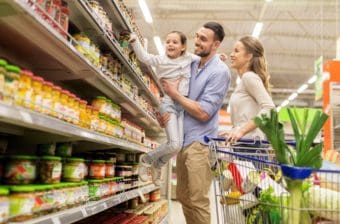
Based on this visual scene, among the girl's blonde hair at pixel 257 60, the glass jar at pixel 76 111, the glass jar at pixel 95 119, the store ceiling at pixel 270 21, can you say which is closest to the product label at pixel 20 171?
the glass jar at pixel 76 111

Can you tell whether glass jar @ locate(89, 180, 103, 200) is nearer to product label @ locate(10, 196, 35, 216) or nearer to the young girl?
the young girl

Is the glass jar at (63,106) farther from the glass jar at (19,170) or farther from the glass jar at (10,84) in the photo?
the glass jar at (10,84)

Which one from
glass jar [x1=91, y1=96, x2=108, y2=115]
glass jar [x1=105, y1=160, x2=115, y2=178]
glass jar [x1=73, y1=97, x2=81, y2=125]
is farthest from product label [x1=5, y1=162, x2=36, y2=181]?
glass jar [x1=105, y1=160, x2=115, y2=178]

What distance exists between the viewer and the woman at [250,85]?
2650mm

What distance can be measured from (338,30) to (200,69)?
34.2 ft

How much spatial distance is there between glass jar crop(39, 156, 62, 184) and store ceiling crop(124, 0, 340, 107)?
880 cm

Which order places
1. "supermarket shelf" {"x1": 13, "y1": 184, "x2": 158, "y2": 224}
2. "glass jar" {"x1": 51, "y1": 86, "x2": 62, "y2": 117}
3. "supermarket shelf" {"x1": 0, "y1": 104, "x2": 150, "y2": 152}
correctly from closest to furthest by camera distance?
"supermarket shelf" {"x1": 0, "y1": 104, "x2": 150, "y2": 152}
"supermarket shelf" {"x1": 13, "y1": 184, "x2": 158, "y2": 224}
"glass jar" {"x1": 51, "y1": 86, "x2": 62, "y2": 117}

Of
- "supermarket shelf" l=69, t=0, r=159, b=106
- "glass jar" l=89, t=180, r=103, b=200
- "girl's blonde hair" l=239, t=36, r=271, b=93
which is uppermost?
"supermarket shelf" l=69, t=0, r=159, b=106

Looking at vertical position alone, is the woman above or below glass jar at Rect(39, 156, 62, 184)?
above

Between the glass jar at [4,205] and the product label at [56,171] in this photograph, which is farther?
the product label at [56,171]

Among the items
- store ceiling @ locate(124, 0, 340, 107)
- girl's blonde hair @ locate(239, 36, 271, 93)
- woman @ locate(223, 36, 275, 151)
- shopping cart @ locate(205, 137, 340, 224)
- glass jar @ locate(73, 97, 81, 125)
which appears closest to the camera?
shopping cart @ locate(205, 137, 340, 224)

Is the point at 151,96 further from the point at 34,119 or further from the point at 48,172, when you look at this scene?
the point at 34,119

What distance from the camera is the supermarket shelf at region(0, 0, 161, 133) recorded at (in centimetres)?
159

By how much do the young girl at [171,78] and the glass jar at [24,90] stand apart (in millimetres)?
1463
